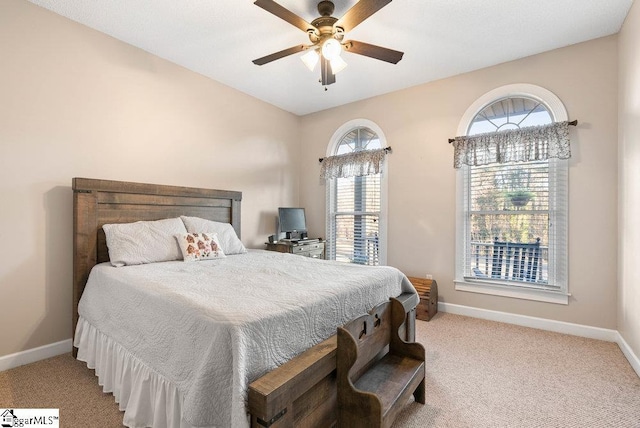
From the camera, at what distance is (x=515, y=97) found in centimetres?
334

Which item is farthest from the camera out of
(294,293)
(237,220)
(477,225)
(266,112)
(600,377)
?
(266,112)

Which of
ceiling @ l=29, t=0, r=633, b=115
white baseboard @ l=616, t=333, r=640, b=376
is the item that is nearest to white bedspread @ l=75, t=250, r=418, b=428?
white baseboard @ l=616, t=333, r=640, b=376

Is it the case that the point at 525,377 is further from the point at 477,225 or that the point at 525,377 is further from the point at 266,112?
the point at 266,112

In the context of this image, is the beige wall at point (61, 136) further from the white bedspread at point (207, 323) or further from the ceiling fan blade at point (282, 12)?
the ceiling fan blade at point (282, 12)

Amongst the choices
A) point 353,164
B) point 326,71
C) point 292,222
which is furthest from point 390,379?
point 353,164

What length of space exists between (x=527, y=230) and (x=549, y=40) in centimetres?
189

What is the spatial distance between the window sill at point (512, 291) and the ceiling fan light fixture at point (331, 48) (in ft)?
9.42

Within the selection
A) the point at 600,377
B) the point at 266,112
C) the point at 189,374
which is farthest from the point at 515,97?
the point at 189,374

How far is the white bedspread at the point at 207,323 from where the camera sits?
1.20m

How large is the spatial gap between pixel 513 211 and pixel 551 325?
1.22 m

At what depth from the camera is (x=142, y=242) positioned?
2.55 m

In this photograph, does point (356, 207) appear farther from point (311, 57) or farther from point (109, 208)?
point (109, 208)

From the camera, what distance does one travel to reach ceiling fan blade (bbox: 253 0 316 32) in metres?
1.92

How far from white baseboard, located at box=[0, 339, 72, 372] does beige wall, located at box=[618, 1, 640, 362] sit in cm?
459
